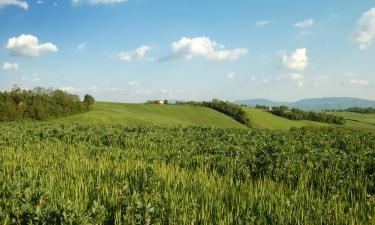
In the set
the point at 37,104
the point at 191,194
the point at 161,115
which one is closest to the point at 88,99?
the point at 37,104

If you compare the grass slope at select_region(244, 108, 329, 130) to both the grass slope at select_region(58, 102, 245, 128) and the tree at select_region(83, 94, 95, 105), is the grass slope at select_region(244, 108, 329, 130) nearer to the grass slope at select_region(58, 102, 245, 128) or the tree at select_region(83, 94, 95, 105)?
the grass slope at select_region(58, 102, 245, 128)

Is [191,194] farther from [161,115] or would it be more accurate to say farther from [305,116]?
[305,116]

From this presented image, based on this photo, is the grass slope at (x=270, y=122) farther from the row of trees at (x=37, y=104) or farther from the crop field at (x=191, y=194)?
the crop field at (x=191, y=194)

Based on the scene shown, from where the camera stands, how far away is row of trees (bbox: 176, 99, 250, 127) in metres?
103

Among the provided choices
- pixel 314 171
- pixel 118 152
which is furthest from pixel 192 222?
pixel 118 152

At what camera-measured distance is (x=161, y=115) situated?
10150 cm

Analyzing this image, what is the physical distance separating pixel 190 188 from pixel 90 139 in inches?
661

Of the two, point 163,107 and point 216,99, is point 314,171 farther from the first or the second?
point 216,99

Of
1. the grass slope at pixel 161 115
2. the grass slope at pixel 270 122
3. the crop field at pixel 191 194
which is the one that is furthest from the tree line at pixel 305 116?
the crop field at pixel 191 194

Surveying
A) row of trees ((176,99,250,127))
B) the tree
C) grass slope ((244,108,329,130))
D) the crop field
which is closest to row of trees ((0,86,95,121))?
the tree

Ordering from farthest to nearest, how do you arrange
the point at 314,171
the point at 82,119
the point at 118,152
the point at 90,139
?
1. the point at 82,119
2. the point at 90,139
3. the point at 118,152
4. the point at 314,171

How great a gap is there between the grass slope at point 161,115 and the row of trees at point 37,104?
4810mm

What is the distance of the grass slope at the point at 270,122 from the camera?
98.3 meters

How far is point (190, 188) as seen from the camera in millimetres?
9422
